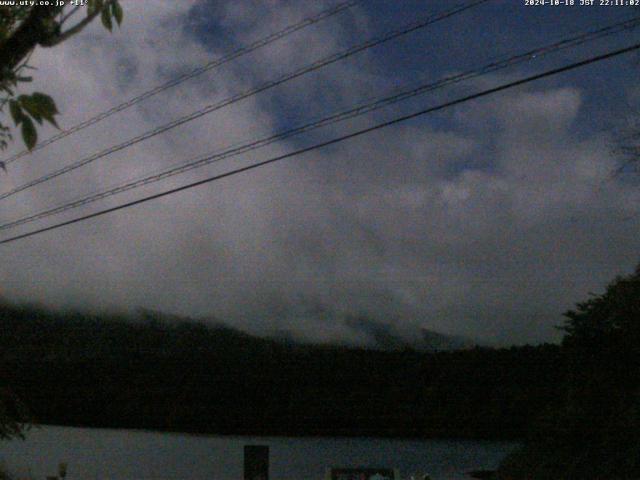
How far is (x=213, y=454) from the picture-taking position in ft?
52.9

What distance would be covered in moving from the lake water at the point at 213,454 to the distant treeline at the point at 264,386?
0.47 meters

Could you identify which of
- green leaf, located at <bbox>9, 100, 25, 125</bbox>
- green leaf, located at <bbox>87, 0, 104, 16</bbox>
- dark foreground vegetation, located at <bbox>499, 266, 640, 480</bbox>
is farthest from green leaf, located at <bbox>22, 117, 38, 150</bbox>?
dark foreground vegetation, located at <bbox>499, 266, 640, 480</bbox>

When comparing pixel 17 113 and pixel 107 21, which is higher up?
pixel 107 21

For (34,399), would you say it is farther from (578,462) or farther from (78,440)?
(578,462)

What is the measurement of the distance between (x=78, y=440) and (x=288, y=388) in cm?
492

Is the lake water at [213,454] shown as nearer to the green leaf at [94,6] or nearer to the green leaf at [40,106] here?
the green leaf at [94,6]

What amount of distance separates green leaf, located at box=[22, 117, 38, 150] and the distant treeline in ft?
47.2

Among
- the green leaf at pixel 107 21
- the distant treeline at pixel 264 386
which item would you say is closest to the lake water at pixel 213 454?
the distant treeline at pixel 264 386

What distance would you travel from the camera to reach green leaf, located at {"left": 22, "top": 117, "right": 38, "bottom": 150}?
287cm

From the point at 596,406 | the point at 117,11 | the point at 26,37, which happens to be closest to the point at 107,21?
the point at 117,11

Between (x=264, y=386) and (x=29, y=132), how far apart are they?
1722cm

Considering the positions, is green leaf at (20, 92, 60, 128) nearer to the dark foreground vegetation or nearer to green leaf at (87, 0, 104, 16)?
green leaf at (87, 0, 104, 16)

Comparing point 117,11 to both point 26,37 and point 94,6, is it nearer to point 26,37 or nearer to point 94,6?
point 94,6

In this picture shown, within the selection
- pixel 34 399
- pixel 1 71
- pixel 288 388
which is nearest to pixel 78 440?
pixel 34 399
